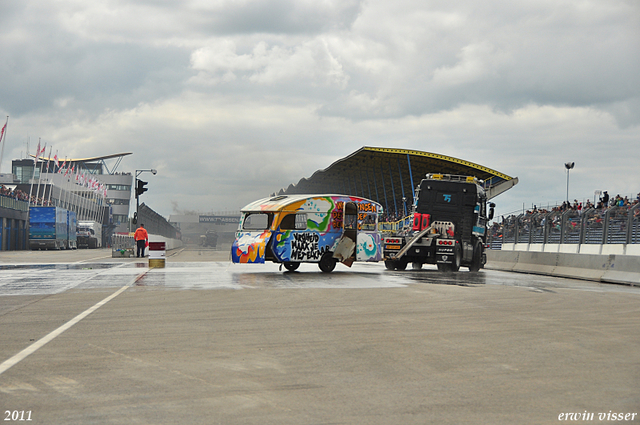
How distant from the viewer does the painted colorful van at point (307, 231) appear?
22578mm

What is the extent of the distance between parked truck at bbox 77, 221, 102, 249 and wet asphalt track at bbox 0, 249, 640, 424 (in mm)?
68644

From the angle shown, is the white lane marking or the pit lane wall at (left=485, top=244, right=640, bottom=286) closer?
the white lane marking

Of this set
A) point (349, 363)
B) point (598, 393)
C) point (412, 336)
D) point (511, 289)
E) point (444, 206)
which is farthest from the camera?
point (444, 206)

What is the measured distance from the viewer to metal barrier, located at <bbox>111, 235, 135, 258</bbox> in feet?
136

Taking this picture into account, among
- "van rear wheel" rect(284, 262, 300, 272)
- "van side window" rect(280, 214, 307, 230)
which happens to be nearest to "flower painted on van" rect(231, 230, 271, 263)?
"van side window" rect(280, 214, 307, 230)

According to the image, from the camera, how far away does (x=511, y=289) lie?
17.1m

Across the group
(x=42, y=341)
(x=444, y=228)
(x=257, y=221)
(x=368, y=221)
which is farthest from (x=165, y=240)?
(x=42, y=341)

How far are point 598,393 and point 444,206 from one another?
20.7 metres

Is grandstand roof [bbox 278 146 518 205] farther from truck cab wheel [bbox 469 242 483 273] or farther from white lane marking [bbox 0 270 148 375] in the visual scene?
white lane marking [bbox 0 270 148 375]

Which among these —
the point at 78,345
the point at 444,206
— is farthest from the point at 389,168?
the point at 78,345

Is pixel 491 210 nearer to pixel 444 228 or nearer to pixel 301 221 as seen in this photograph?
pixel 444 228

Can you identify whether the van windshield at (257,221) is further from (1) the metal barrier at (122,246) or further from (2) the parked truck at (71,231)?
(2) the parked truck at (71,231)

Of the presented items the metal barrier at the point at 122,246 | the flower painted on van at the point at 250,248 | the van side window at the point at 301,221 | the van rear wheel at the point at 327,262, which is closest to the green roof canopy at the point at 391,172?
the metal barrier at the point at 122,246

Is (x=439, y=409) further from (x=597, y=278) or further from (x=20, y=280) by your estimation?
(x=597, y=278)
